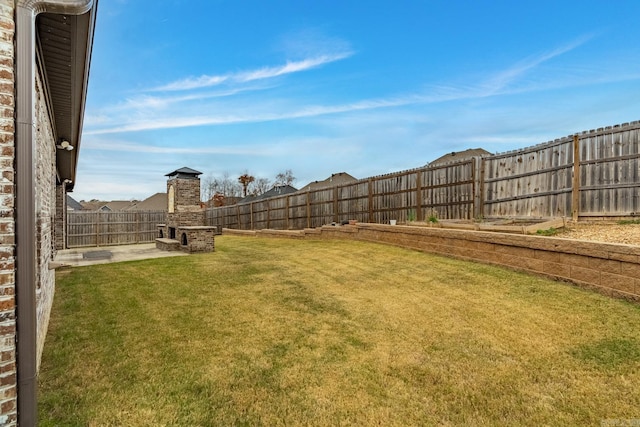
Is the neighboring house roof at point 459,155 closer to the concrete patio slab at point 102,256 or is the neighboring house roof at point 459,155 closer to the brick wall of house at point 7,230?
the concrete patio slab at point 102,256

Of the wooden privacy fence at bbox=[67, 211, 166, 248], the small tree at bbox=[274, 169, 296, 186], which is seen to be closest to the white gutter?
the wooden privacy fence at bbox=[67, 211, 166, 248]

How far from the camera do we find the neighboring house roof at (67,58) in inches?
95.0

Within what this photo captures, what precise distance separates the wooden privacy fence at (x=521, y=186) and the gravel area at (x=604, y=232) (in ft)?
1.74

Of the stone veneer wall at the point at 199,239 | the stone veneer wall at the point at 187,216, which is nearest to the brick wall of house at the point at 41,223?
the stone veneer wall at the point at 199,239

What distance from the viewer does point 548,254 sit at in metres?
4.71

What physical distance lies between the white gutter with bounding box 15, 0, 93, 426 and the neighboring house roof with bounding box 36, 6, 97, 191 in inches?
28.4

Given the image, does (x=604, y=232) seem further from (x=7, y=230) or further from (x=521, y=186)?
(x=7, y=230)

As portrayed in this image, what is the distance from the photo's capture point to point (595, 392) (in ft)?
7.28

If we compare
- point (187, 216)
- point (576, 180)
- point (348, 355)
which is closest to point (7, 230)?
point (348, 355)

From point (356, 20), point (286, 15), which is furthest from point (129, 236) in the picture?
point (356, 20)

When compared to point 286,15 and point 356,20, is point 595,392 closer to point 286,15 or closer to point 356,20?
point 356,20

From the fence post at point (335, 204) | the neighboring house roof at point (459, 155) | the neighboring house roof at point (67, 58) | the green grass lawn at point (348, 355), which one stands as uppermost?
A: the neighboring house roof at point (459, 155)

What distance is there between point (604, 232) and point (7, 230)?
7548 mm

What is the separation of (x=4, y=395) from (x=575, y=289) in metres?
5.84
